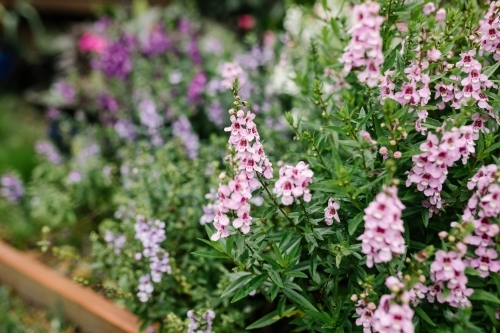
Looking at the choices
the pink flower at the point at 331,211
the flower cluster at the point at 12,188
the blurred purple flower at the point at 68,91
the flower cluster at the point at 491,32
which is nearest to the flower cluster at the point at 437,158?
the pink flower at the point at 331,211

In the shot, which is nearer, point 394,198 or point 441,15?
point 394,198

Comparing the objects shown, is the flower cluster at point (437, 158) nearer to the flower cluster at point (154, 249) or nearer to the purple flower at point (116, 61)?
the flower cluster at point (154, 249)

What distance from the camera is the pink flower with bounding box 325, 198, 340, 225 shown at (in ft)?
5.57

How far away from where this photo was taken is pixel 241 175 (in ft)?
5.03

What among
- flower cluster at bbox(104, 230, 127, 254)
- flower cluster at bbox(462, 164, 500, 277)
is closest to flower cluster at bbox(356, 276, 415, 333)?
flower cluster at bbox(462, 164, 500, 277)

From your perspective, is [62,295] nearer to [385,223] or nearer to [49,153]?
[49,153]

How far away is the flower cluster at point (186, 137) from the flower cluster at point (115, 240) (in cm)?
66

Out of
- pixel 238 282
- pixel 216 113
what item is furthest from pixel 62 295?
pixel 238 282

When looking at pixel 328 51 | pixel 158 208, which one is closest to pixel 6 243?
pixel 158 208

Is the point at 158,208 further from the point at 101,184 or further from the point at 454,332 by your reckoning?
the point at 454,332

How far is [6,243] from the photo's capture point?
343 cm

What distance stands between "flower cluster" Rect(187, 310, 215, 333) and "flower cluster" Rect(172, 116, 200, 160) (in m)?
1.09

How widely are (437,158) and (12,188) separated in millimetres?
2863

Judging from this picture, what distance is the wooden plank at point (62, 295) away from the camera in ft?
8.42
